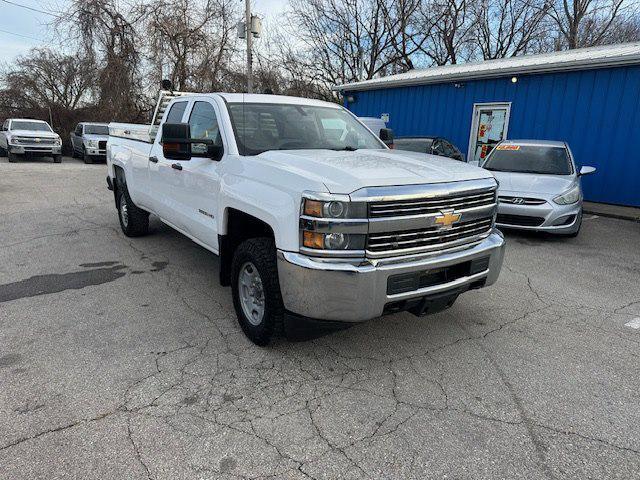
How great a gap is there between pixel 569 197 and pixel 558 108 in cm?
536

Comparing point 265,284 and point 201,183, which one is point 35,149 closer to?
point 201,183

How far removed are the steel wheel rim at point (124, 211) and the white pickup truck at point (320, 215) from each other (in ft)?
8.53

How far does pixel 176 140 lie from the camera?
3596 millimetres

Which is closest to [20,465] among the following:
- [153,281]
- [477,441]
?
[477,441]

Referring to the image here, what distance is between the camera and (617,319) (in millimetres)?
4293

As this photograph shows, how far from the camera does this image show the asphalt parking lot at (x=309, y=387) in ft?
7.77

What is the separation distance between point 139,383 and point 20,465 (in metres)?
0.82

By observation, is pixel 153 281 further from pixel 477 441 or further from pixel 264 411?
pixel 477 441

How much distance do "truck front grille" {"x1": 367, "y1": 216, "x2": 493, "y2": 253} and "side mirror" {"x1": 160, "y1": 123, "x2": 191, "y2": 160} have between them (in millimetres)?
1794

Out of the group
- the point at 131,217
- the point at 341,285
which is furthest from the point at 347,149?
the point at 131,217

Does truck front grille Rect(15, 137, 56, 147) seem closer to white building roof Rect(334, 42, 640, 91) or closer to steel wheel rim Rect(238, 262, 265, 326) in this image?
white building roof Rect(334, 42, 640, 91)

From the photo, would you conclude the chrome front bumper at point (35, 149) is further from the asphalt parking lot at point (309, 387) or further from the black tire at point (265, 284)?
the black tire at point (265, 284)

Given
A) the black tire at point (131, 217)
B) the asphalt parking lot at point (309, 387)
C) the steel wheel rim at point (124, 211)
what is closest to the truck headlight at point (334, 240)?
the asphalt parking lot at point (309, 387)

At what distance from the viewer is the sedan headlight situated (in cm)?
710
